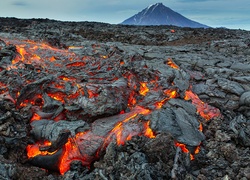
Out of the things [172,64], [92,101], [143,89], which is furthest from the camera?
[172,64]

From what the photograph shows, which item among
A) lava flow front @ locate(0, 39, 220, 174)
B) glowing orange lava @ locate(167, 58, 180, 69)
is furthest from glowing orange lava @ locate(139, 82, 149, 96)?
glowing orange lava @ locate(167, 58, 180, 69)

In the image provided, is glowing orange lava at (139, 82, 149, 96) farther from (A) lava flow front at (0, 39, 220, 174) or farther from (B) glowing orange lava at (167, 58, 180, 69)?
(B) glowing orange lava at (167, 58, 180, 69)

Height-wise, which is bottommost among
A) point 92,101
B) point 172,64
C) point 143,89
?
point 92,101

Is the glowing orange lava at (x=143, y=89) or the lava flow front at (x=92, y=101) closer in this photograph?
the lava flow front at (x=92, y=101)

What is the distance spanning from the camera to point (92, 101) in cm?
1005

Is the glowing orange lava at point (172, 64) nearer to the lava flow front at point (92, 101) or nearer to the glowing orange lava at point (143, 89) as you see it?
the lava flow front at point (92, 101)

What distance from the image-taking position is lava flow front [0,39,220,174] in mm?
8525

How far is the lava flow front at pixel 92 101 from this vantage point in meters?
8.53

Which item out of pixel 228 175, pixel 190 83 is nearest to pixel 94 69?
pixel 190 83

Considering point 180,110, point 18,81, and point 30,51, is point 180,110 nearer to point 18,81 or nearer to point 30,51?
point 18,81

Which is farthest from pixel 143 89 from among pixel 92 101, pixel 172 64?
pixel 172 64

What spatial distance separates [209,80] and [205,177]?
7187mm

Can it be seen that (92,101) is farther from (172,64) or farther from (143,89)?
(172,64)

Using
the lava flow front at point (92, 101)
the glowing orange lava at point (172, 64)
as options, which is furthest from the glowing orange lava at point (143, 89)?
the glowing orange lava at point (172, 64)
